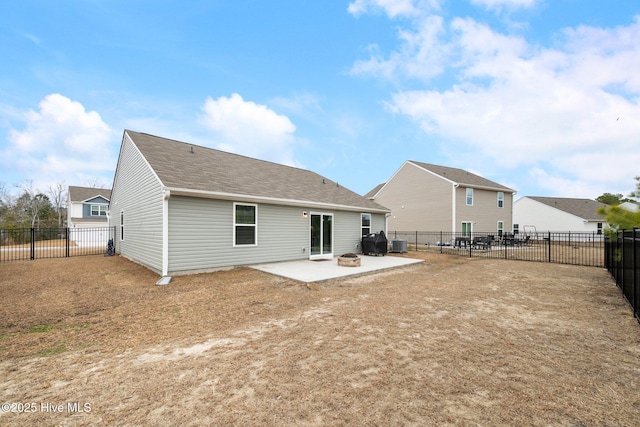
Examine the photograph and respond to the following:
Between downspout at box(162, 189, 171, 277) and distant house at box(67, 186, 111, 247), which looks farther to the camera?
distant house at box(67, 186, 111, 247)

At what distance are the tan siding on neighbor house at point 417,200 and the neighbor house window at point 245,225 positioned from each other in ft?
54.3

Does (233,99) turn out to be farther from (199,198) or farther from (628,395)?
(628,395)

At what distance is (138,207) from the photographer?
10422mm

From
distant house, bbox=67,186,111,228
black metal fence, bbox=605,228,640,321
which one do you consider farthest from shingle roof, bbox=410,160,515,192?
distant house, bbox=67,186,111,228

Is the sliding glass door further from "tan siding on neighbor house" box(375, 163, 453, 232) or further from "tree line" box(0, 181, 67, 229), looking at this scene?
"tree line" box(0, 181, 67, 229)

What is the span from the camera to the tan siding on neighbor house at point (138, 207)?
849 cm

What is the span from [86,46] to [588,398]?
16.7 m

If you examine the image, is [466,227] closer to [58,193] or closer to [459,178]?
[459,178]

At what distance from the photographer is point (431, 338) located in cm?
391

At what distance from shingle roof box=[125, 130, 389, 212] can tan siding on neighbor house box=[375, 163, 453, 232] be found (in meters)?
9.04

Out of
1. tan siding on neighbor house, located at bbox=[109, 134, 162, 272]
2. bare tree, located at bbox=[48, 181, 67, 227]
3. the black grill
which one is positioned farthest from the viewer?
bare tree, located at bbox=[48, 181, 67, 227]

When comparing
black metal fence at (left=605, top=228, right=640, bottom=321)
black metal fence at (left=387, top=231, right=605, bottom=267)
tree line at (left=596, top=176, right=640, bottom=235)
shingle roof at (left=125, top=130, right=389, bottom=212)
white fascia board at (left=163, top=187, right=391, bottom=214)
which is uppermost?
shingle roof at (left=125, top=130, right=389, bottom=212)

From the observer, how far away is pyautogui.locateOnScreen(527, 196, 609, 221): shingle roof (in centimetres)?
3212

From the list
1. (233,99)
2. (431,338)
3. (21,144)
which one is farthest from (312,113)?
(21,144)
